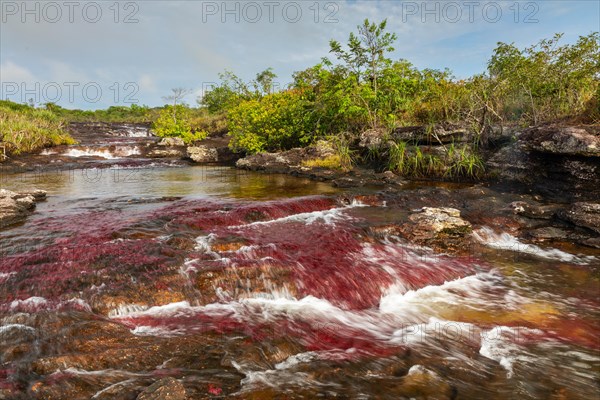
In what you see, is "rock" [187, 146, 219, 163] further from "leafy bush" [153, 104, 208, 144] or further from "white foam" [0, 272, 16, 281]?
"white foam" [0, 272, 16, 281]

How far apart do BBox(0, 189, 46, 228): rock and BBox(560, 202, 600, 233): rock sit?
45.8ft

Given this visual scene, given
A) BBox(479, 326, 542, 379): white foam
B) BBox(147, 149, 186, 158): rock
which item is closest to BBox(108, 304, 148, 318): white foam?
BBox(479, 326, 542, 379): white foam

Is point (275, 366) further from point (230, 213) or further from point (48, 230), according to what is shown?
point (48, 230)

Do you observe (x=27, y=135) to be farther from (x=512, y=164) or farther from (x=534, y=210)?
(x=534, y=210)

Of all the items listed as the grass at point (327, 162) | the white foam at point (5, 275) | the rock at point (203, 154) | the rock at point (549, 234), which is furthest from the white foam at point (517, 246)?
the rock at point (203, 154)

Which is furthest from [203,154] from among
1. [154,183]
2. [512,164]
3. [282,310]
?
[282,310]

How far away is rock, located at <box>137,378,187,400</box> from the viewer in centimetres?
294

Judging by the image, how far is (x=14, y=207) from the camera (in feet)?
29.7

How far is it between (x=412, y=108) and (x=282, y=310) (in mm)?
16193

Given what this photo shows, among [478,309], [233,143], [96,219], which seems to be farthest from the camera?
[233,143]

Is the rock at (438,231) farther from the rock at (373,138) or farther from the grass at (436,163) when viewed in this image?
the rock at (373,138)

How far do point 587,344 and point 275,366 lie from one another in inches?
156

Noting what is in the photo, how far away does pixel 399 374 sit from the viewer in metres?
3.65

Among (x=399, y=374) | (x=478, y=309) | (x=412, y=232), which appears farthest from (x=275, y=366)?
(x=412, y=232)
